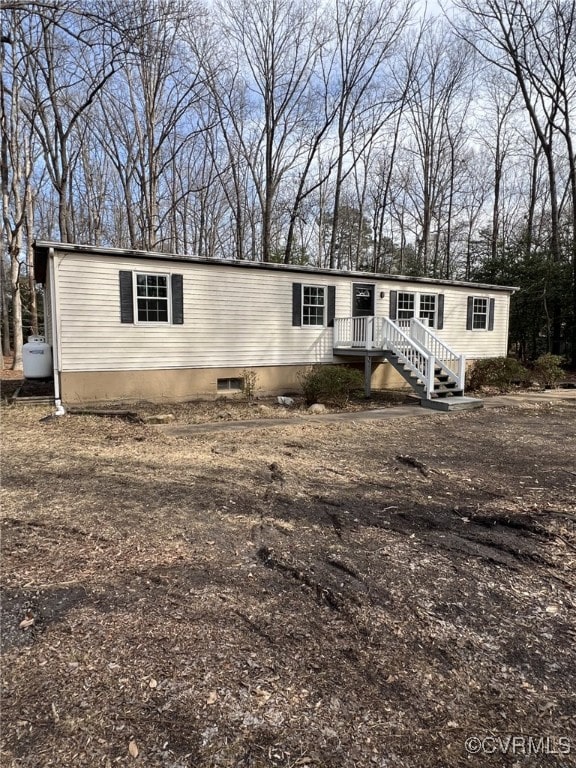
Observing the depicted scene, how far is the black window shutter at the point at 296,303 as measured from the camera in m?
12.0

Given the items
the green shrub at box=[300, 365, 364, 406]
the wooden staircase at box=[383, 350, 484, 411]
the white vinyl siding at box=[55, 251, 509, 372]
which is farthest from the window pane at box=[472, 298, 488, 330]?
the green shrub at box=[300, 365, 364, 406]

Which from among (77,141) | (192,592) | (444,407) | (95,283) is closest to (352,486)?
(192,592)

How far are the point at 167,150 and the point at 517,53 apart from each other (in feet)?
54.0

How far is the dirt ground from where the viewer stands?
5.69 feet

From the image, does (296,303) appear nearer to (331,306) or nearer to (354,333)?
(331,306)

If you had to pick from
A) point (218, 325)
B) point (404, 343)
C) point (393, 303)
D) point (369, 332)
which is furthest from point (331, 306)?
point (218, 325)

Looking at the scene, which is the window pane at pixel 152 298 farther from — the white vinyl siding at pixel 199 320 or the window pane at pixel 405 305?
the window pane at pixel 405 305

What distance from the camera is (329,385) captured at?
418 inches

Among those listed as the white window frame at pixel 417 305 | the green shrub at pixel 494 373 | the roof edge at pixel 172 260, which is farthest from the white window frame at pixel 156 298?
the green shrub at pixel 494 373

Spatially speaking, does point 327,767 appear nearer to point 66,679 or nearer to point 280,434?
point 66,679

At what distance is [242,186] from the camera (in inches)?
1010

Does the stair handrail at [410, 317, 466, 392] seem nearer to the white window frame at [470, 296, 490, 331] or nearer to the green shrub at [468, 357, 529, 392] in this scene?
the green shrub at [468, 357, 529, 392]

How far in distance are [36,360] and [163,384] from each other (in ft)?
10.7

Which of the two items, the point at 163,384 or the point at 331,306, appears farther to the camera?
the point at 331,306
